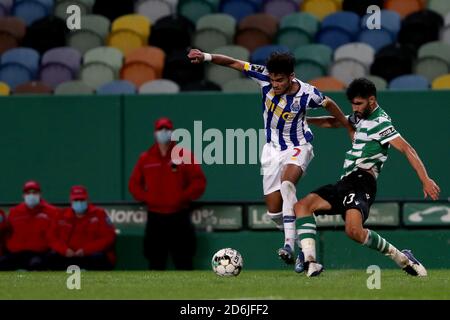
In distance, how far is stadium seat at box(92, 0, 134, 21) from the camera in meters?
19.5

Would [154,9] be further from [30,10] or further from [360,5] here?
[360,5]

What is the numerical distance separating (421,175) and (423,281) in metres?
1.02

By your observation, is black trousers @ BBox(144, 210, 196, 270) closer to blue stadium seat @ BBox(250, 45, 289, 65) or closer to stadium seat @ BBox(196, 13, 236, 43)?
blue stadium seat @ BBox(250, 45, 289, 65)

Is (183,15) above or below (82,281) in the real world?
above

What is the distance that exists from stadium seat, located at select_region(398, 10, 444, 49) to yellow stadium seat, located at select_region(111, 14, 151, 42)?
3.53m

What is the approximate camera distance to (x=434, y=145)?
1691 centimetres

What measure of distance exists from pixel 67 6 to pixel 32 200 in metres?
3.88

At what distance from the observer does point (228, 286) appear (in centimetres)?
1195

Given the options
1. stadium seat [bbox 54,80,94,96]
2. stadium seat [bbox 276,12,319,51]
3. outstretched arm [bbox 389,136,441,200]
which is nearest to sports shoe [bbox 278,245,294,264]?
outstretched arm [bbox 389,136,441,200]

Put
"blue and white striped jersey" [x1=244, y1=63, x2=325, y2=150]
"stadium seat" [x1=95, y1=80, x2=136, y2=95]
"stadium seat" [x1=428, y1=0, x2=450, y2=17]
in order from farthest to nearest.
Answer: "stadium seat" [x1=428, y1=0, x2=450, y2=17] → "stadium seat" [x1=95, y1=80, x2=136, y2=95] → "blue and white striped jersey" [x1=244, y1=63, x2=325, y2=150]

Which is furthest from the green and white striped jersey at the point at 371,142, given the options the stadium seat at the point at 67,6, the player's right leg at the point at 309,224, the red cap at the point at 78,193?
the stadium seat at the point at 67,6

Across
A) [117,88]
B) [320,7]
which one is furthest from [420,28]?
[117,88]
